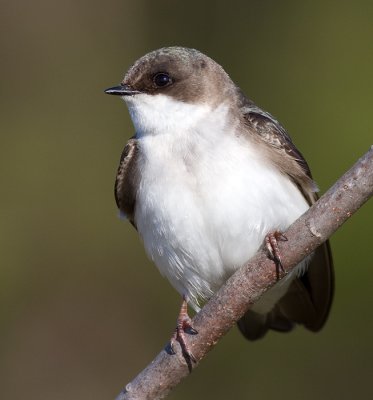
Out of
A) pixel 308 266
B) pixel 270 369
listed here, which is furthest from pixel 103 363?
pixel 308 266

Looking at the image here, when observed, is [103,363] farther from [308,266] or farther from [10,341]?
[308,266]

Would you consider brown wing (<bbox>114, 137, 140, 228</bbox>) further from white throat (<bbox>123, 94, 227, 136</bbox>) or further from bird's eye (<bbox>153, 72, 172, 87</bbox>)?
bird's eye (<bbox>153, 72, 172, 87</bbox>)

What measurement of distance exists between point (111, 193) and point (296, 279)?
131cm

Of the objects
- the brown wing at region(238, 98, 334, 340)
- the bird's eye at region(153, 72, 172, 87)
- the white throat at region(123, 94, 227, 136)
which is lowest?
the brown wing at region(238, 98, 334, 340)

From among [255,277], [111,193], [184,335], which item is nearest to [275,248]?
[255,277]

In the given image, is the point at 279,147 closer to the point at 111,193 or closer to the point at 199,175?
the point at 199,175

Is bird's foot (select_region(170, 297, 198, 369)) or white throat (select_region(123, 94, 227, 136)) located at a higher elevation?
white throat (select_region(123, 94, 227, 136))

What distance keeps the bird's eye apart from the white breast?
0.11 m

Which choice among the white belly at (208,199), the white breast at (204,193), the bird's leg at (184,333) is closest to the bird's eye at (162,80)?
the white breast at (204,193)

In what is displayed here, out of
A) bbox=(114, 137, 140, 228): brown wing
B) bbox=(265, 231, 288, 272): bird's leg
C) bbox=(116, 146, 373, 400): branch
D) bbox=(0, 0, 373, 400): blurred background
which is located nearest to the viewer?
bbox=(116, 146, 373, 400): branch

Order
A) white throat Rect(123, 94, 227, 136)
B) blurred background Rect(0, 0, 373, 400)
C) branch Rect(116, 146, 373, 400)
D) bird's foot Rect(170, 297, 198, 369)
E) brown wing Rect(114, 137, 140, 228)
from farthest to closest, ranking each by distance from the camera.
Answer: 1. blurred background Rect(0, 0, 373, 400)
2. brown wing Rect(114, 137, 140, 228)
3. white throat Rect(123, 94, 227, 136)
4. bird's foot Rect(170, 297, 198, 369)
5. branch Rect(116, 146, 373, 400)

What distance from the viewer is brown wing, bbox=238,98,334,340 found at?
3811 millimetres

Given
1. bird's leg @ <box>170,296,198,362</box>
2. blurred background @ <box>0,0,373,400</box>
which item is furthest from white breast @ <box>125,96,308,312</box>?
blurred background @ <box>0,0,373,400</box>

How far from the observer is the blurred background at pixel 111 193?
15.5ft
